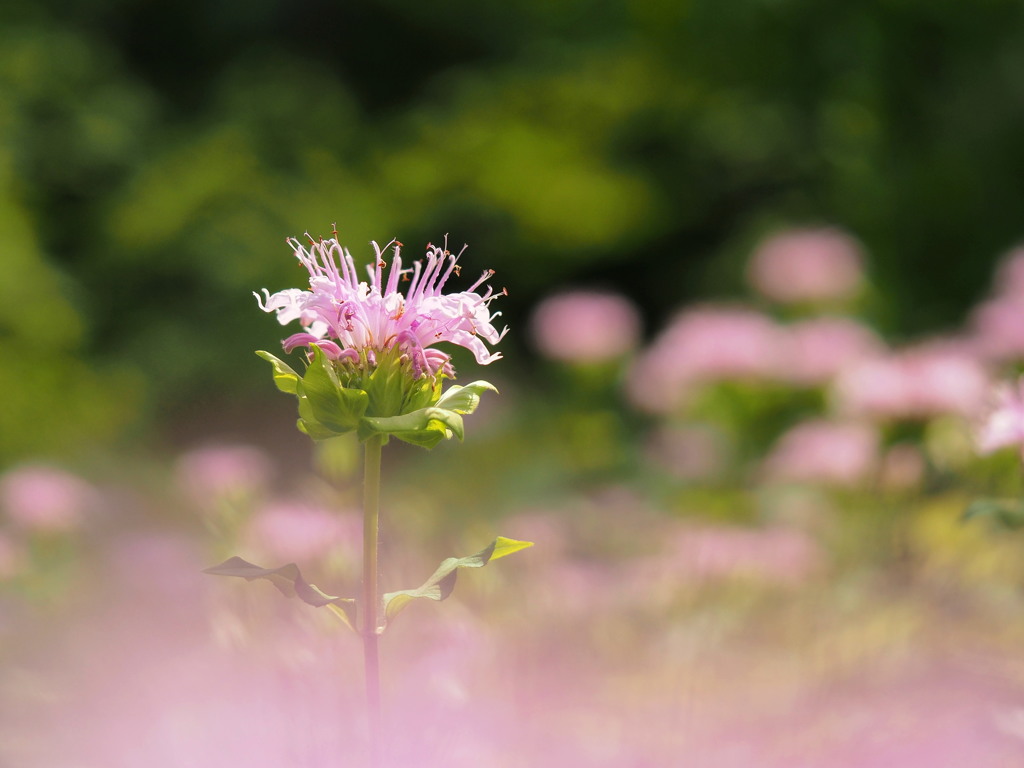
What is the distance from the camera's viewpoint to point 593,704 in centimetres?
87

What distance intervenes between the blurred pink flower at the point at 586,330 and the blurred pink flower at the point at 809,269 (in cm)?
23

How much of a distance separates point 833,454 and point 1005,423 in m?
0.54

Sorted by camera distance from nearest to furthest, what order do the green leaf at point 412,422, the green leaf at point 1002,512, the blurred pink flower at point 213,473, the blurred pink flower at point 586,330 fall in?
the green leaf at point 412,422
the green leaf at point 1002,512
the blurred pink flower at point 213,473
the blurred pink flower at point 586,330

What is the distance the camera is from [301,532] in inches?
33.0

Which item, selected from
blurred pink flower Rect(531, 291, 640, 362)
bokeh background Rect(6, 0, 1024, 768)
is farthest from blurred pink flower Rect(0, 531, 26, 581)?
blurred pink flower Rect(531, 291, 640, 362)

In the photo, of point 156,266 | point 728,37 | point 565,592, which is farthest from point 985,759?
point 728,37

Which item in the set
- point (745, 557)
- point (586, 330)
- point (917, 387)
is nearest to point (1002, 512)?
point (745, 557)

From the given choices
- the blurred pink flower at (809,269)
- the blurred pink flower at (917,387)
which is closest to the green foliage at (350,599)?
the blurred pink flower at (917,387)

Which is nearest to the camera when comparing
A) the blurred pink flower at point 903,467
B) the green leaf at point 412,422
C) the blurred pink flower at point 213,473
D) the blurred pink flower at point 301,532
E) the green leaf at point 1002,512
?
the green leaf at point 412,422

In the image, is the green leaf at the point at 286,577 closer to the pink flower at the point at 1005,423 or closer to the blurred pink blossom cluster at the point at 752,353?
the pink flower at the point at 1005,423

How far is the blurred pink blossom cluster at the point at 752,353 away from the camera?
4.17 ft

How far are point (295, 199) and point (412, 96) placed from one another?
1.68 ft

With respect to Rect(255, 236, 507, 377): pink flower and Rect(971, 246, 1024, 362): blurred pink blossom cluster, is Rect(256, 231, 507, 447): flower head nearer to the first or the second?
Rect(255, 236, 507, 377): pink flower

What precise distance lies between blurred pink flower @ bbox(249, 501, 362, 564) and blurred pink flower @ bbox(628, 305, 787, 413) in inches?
22.4
